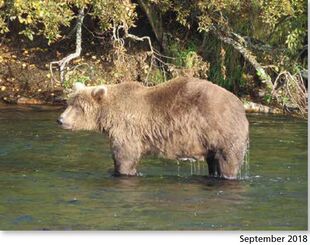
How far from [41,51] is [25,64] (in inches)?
34.2

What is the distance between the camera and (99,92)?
13109 mm

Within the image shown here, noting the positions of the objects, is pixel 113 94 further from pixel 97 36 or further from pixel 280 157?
pixel 97 36

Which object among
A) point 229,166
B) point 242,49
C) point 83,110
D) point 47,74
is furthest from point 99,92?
point 47,74

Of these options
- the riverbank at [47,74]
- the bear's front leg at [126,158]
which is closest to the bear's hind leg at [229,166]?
the bear's front leg at [126,158]

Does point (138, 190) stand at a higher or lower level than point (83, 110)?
lower

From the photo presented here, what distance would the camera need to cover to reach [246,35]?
21469mm

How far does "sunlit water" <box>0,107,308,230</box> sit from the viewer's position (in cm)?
1049

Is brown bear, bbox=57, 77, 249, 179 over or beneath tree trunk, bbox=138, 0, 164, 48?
beneath

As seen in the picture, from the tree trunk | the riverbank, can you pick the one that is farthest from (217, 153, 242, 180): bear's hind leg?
the tree trunk

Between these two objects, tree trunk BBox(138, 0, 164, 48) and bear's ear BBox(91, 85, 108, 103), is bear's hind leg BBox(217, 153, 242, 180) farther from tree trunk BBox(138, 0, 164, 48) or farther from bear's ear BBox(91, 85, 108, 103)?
tree trunk BBox(138, 0, 164, 48)

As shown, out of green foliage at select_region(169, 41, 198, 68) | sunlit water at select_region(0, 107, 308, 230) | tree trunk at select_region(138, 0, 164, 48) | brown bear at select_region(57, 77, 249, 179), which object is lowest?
sunlit water at select_region(0, 107, 308, 230)

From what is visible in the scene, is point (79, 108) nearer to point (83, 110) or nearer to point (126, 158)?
point (83, 110)

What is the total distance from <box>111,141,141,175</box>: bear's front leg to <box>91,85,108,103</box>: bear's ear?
785 millimetres

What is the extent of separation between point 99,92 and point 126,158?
42.5 inches
